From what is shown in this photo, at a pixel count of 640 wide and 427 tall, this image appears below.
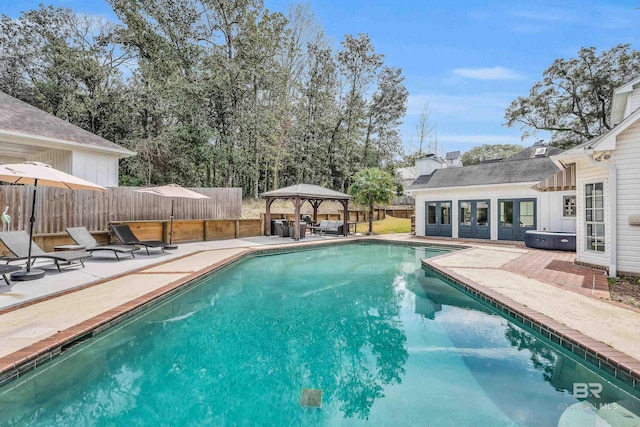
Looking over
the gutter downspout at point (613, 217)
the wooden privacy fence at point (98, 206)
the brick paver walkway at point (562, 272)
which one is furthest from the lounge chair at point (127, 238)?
the gutter downspout at point (613, 217)

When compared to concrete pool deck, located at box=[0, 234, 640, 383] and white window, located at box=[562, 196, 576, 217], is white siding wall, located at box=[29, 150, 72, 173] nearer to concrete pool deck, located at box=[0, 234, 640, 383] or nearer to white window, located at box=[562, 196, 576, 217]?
concrete pool deck, located at box=[0, 234, 640, 383]

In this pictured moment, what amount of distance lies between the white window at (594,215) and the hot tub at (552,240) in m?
3.66

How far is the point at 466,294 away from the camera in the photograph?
6.15 meters

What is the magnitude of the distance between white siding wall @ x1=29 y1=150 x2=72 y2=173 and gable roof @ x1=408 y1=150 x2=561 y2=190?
14831 millimetres

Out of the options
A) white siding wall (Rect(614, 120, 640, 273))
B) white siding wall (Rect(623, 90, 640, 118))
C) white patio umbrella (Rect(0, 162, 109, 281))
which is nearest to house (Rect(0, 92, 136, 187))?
white patio umbrella (Rect(0, 162, 109, 281))

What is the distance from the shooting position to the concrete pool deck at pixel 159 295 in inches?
134

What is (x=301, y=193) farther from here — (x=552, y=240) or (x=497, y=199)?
(x=552, y=240)

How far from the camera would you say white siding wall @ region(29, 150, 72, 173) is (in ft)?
35.0

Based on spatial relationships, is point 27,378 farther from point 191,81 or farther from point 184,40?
point 184,40

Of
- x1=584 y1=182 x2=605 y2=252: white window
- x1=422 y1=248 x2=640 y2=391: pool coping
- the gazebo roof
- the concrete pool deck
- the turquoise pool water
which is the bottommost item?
the turquoise pool water

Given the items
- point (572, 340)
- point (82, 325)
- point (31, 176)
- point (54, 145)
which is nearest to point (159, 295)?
point (82, 325)

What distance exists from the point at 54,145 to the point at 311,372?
11196mm

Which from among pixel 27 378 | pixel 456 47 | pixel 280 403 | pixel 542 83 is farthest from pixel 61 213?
pixel 542 83

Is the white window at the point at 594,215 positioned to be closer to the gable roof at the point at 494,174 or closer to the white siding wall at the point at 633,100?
the white siding wall at the point at 633,100
